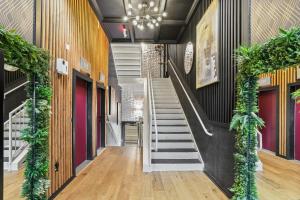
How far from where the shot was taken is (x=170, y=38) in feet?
27.0

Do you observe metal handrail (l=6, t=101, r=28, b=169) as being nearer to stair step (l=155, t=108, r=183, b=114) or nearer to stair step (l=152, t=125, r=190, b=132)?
stair step (l=152, t=125, r=190, b=132)

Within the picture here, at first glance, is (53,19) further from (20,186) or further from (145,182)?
(145,182)

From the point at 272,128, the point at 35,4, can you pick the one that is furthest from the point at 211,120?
the point at 35,4

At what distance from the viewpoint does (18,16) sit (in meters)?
2.51

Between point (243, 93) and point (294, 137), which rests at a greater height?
point (243, 93)

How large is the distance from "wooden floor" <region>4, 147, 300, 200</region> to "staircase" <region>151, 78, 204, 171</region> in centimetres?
23

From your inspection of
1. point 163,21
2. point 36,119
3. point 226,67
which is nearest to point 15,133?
point 36,119

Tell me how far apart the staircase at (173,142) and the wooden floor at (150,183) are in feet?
0.75

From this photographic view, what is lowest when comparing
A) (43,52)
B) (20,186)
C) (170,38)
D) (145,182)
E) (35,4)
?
(145,182)

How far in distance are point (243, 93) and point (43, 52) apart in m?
2.51

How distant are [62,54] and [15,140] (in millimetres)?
1926

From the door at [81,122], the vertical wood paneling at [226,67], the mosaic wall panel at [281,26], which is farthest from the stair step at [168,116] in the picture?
the mosaic wall panel at [281,26]

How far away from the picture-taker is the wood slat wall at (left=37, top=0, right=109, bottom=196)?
3322 millimetres

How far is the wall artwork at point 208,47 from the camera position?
13.4 feet
